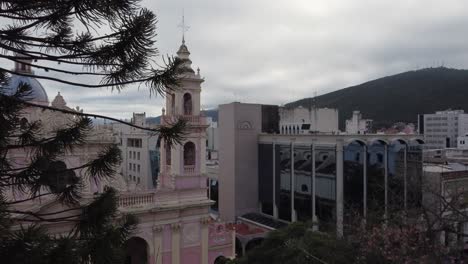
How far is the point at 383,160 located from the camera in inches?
920

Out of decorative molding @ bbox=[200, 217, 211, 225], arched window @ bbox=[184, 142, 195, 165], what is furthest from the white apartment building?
decorative molding @ bbox=[200, 217, 211, 225]

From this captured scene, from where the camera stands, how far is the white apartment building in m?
39.2

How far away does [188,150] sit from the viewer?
1620 centimetres

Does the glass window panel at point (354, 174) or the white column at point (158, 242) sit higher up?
the glass window panel at point (354, 174)

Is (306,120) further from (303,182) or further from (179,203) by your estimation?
(179,203)

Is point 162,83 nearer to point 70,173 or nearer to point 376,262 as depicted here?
point 70,173

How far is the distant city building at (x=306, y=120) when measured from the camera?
33.3 m

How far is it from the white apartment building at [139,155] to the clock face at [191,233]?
71.1ft

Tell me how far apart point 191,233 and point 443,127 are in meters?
Result: 67.9

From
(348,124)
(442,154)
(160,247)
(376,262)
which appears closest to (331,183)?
(160,247)

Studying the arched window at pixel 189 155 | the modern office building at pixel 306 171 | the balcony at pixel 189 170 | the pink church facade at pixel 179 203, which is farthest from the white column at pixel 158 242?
the modern office building at pixel 306 171

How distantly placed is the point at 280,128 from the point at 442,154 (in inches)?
666

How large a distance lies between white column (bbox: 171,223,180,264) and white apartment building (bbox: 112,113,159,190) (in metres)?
22.0

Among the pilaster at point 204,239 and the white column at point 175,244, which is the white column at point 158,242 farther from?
the pilaster at point 204,239
